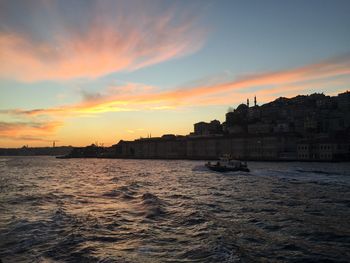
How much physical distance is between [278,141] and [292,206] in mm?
127649

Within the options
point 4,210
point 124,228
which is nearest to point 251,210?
point 124,228

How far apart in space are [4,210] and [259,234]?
60.9 feet

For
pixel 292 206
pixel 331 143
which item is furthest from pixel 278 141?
pixel 292 206

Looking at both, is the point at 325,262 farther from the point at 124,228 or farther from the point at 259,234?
the point at 124,228

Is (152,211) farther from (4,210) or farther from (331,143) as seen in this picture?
(331,143)

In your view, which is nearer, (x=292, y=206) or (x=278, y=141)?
(x=292, y=206)

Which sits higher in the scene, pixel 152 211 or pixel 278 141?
pixel 278 141

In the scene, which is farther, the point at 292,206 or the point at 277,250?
the point at 292,206

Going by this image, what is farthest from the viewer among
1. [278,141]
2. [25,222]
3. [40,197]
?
[278,141]

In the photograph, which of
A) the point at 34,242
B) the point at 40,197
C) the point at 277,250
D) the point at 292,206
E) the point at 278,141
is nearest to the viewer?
the point at 277,250

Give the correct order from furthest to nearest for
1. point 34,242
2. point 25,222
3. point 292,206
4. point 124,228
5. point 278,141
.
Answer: point 278,141 < point 292,206 < point 25,222 < point 124,228 < point 34,242

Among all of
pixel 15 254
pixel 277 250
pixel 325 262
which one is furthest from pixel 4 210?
pixel 325 262

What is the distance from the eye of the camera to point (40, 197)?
35.4m

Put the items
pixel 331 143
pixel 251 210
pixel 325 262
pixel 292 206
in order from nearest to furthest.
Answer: pixel 325 262
pixel 251 210
pixel 292 206
pixel 331 143
